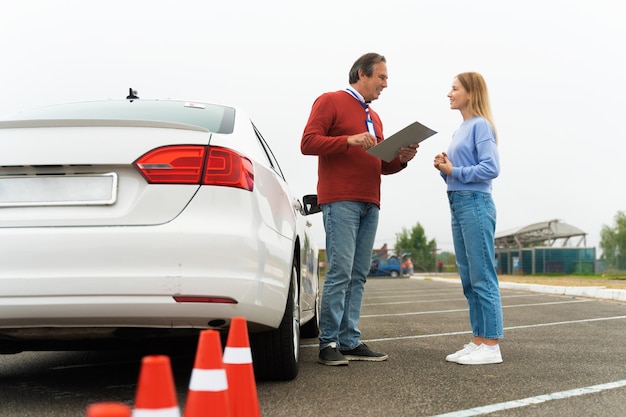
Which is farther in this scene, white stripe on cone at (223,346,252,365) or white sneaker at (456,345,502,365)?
white sneaker at (456,345,502,365)

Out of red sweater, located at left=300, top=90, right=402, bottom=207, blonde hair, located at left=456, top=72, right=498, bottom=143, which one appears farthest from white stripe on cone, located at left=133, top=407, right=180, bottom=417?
blonde hair, located at left=456, top=72, right=498, bottom=143

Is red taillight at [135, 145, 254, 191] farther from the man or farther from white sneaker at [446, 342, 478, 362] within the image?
white sneaker at [446, 342, 478, 362]

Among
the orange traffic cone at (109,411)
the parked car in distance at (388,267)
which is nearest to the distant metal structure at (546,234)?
the parked car in distance at (388,267)

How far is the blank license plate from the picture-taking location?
3049 mm

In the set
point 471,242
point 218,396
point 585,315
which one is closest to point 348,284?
point 471,242

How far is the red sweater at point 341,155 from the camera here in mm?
4660

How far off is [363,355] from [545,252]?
1719 inches

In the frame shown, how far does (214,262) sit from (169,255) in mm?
198

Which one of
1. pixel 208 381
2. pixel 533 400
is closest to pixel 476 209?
pixel 533 400

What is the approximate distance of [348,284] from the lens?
4.82m

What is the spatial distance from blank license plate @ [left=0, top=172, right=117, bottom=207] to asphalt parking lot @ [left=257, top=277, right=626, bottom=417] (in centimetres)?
122

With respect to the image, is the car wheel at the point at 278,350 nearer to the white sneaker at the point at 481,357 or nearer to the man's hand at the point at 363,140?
the man's hand at the point at 363,140

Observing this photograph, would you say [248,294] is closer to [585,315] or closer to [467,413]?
[467,413]

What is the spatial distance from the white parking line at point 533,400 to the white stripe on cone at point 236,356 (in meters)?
0.91
